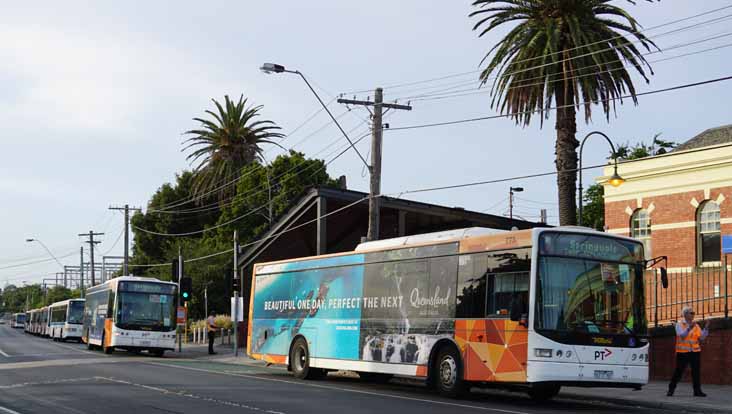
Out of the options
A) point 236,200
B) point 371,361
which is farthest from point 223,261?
point 371,361

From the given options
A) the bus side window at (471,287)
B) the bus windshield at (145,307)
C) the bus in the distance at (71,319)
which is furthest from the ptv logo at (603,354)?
the bus in the distance at (71,319)

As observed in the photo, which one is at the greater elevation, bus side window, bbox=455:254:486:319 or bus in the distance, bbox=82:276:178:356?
bus side window, bbox=455:254:486:319

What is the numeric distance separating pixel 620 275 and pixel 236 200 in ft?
175

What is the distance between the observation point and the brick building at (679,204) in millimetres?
31359

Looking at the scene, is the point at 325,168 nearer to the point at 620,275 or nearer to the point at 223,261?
the point at 223,261

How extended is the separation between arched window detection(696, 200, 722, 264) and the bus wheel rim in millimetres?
15942

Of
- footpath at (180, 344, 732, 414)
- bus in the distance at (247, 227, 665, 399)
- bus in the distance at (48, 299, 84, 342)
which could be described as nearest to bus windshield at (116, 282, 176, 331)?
bus in the distance at (247, 227, 665, 399)

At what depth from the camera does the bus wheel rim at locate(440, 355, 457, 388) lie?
18919mm

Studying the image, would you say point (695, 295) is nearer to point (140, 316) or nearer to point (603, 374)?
point (603, 374)

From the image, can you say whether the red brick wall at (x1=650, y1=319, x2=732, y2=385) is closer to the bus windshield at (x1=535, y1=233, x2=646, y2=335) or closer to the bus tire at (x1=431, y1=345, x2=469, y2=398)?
the bus windshield at (x1=535, y1=233, x2=646, y2=335)

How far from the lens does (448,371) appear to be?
19125 mm

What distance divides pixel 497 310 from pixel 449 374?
1.95 metres

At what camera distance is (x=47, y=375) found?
2409 cm

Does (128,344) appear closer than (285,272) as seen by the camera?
No
